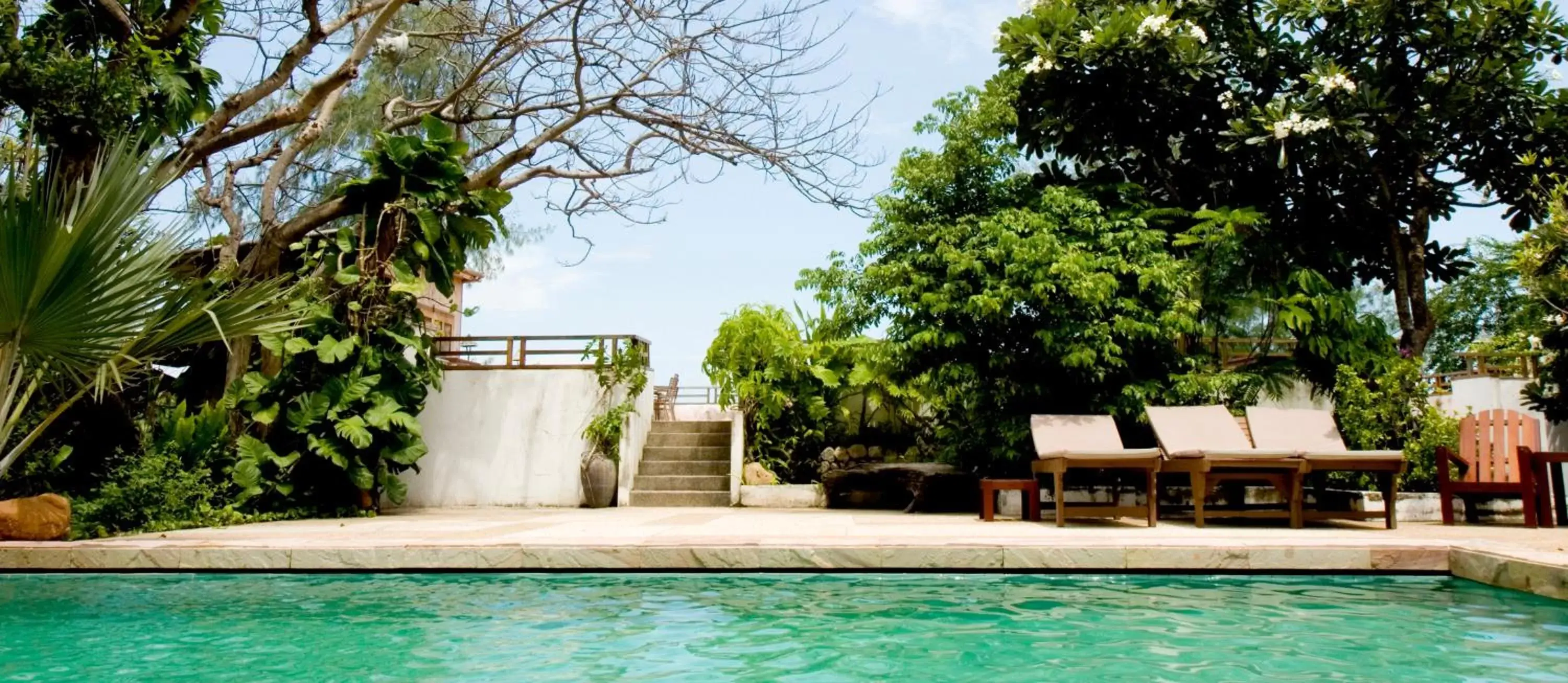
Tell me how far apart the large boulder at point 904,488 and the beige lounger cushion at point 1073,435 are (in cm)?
190

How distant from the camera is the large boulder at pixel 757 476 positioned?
41.8 ft

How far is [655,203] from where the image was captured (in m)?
14.3

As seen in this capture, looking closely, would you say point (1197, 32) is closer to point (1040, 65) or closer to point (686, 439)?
point (1040, 65)

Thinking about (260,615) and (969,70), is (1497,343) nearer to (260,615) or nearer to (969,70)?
(969,70)

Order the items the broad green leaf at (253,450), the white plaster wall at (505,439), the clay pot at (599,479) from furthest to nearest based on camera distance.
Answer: the white plaster wall at (505,439) → the clay pot at (599,479) → the broad green leaf at (253,450)

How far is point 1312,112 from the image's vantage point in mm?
10492

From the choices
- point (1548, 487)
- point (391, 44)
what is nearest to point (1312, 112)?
point (1548, 487)

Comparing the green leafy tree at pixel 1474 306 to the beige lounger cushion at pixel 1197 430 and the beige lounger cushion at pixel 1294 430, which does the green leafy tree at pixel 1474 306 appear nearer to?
the beige lounger cushion at pixel 1294 430

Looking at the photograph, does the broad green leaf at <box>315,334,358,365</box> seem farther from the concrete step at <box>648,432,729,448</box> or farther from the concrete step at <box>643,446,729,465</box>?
the concrete step at <box>648,432,729,448</box>

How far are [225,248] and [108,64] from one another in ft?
11.3

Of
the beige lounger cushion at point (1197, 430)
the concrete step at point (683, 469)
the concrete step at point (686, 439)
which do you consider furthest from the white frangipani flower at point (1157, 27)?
the concrete step at point (686, 439)

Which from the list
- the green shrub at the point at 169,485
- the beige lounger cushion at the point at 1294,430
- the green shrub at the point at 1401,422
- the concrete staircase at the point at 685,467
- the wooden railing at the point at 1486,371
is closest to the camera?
the green shrub at the point at 169,485

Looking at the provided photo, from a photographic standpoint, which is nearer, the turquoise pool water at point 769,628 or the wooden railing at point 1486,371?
the turquoise pool water at point 769,628

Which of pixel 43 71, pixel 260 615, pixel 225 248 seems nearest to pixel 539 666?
pixel 260 615
